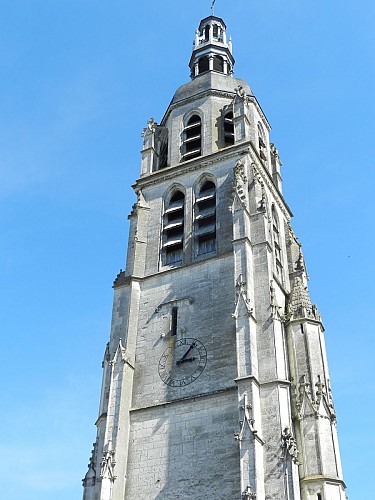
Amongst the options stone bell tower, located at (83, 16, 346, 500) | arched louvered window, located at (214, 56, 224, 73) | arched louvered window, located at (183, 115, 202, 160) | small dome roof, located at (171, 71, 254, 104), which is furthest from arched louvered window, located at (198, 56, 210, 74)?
stone bell tower, located at (83, 16, 346, 500)

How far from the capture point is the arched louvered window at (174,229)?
91.2 feet

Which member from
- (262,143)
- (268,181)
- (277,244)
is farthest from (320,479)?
(262,143)

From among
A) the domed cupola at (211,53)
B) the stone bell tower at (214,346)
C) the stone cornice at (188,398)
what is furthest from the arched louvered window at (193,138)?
the stone cornice at (188,398)

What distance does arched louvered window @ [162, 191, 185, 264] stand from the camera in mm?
27812

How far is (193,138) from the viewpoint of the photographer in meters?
31.6

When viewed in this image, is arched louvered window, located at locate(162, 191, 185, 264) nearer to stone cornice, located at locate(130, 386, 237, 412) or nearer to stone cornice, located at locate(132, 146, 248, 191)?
stone cornice, located at locate(132, 146, 248, 191)

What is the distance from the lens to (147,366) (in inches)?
973

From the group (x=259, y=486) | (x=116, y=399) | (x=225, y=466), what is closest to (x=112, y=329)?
(x=116, y=399)

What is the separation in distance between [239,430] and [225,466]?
4.23ft

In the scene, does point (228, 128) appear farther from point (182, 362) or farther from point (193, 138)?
point (182, 362)

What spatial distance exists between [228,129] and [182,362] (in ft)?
40.7

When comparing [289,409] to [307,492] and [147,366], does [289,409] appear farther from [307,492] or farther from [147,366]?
[147,366]

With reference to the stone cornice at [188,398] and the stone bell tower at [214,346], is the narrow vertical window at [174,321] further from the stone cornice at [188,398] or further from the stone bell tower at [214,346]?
the stone cornice at [188,398]

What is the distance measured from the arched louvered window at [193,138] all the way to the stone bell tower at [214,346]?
10cm
